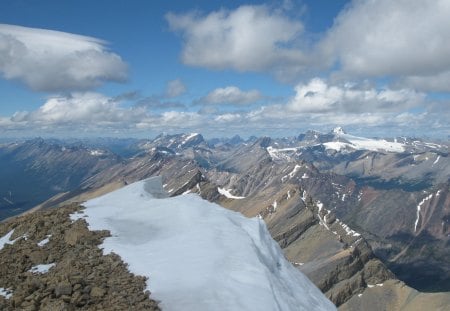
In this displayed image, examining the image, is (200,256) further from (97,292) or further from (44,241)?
(44,241)

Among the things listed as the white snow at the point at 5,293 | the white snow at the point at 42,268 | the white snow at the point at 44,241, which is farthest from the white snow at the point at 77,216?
the white snow at the point at 5,293

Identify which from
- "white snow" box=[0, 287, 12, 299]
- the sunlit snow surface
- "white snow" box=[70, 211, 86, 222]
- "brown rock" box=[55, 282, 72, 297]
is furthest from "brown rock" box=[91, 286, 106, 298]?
"white snow" box=[70, 211, 86, 222]

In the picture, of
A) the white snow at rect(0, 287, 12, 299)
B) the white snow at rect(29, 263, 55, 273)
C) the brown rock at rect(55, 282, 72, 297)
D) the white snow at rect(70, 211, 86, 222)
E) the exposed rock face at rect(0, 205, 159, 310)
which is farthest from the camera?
the white snow at rect(70, 211, 86, 222)

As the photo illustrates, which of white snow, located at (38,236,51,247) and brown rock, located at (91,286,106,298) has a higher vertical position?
white snow, located at (38,236,51,247)

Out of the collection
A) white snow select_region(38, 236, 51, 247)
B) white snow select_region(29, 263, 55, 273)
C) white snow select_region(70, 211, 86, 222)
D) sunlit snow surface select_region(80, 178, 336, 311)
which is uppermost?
white snow select_region(70, 211, 86, 222)

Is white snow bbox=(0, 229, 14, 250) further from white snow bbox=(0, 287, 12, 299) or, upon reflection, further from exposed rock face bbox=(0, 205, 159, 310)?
white snow bbox=(0, 287, 12, 299)

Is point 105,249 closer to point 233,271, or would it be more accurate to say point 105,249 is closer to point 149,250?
point 149,250

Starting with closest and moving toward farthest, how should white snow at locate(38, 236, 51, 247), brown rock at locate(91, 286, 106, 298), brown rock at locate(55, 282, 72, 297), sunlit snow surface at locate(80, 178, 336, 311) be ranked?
brown rock at locate(55, 282, 72, 297) → brown rock at locate(91, 286, 106, 298) → sunlit snow surface at locate(80, 178, 336, 311) → white snow at locate(38, 236, 51, 247)

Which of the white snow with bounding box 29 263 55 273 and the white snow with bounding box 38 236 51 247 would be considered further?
the white snow with bounding box 38 236 51 247

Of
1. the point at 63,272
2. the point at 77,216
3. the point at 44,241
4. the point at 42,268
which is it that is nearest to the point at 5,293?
the point at 63,272

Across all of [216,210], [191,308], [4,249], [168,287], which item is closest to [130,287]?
[168,287]
